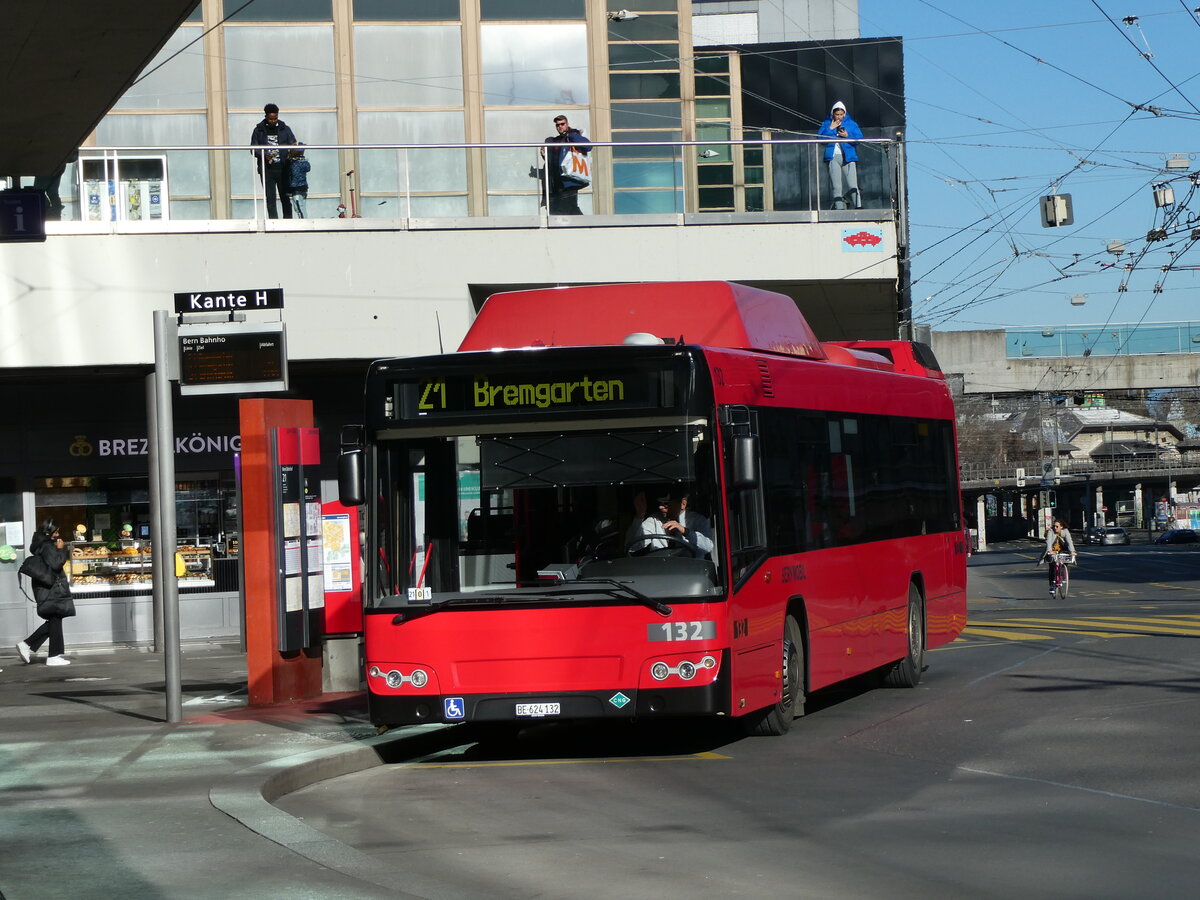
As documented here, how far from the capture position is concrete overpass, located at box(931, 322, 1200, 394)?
62.2 m

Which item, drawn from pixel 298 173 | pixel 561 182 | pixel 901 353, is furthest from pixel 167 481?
pixel 561 182

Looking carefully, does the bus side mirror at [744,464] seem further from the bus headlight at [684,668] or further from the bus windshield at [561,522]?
the bus headlight at [684,668]

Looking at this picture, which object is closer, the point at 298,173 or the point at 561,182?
the point at 298,173

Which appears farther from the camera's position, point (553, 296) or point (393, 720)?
point (553, 296)

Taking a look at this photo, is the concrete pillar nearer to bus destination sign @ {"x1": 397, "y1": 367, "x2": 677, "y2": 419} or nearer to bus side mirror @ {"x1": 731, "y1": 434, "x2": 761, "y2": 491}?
bus destination sign @ {"x1": 397, "y1": 367, "x2": 677, "y2": 419}

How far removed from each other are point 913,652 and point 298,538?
5.93 meters

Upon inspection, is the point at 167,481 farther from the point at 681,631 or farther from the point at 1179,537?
the point at 1179,537

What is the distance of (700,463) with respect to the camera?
→ 1138 cm

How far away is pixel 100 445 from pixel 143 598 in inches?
92.2

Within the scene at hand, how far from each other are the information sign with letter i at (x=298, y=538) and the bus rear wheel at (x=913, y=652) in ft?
17.8

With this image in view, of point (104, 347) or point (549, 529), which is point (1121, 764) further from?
point (104, 347)

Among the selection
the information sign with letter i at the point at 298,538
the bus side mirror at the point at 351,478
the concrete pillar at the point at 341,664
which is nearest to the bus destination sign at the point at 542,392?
the bus side mirror at the point at 351,478

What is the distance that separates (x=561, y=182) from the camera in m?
22.4

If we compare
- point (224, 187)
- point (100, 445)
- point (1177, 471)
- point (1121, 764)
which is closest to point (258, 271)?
point (224, 187)
